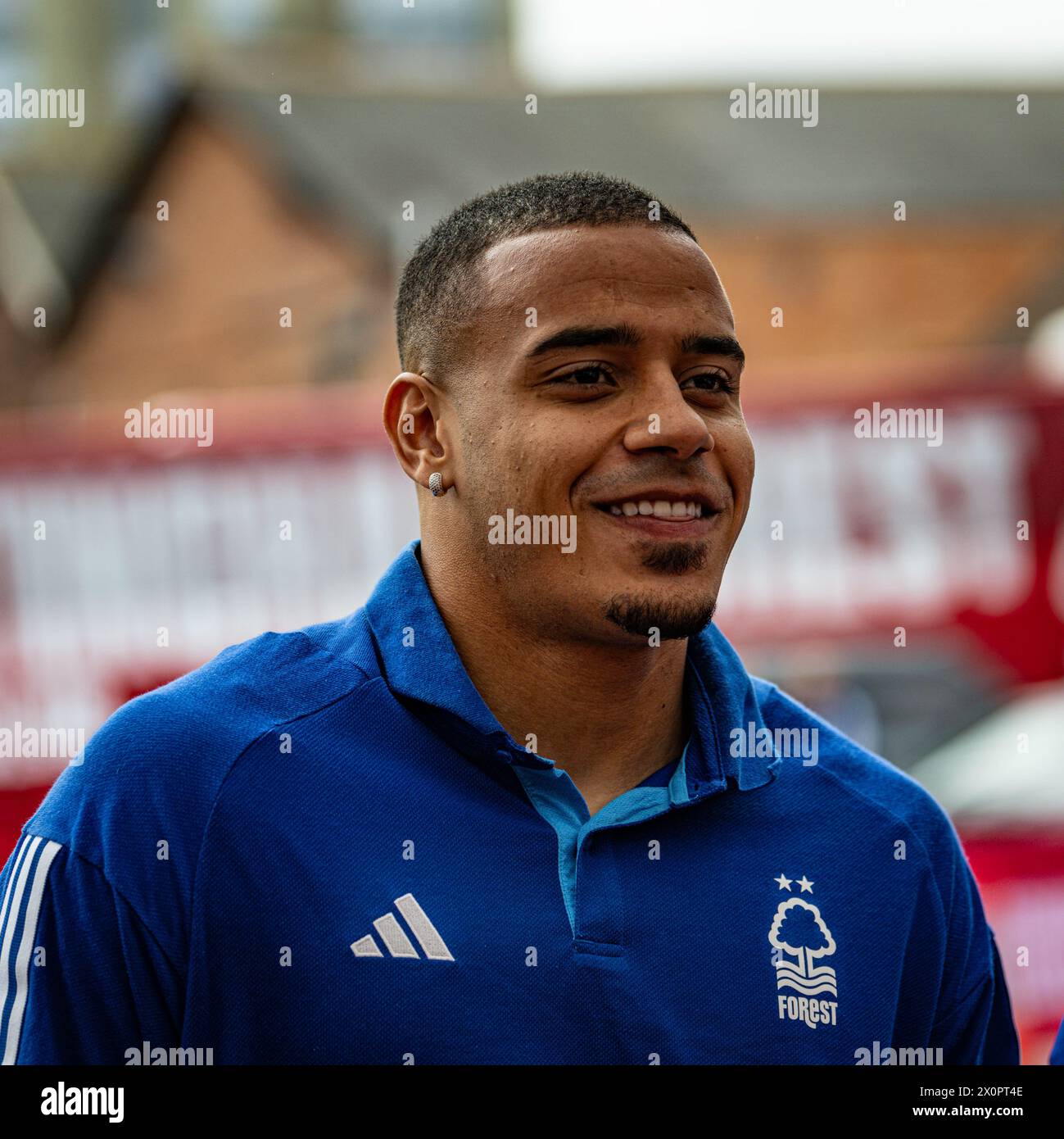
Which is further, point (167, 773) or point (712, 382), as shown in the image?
point (712, 382)

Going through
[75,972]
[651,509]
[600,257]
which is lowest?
[75,972]

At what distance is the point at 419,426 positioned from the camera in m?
2.33

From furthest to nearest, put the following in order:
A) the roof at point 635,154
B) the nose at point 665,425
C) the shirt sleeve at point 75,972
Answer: the roof at point 635,154 → the nose at point 665,425 → the shirt sleeve at point 75,972

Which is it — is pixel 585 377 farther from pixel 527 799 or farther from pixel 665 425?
pixel 527 799

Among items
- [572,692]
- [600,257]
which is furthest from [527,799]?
[600,257]

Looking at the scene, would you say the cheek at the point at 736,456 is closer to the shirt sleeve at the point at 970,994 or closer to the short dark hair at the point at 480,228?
the short dark hair at the point at 480,228

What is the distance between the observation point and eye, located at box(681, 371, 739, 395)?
2.20 m

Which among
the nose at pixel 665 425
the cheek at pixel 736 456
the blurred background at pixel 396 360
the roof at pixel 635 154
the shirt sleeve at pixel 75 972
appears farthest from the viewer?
the roof at pixel 635 154

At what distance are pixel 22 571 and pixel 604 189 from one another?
24.8 feet

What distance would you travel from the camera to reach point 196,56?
77.9ft

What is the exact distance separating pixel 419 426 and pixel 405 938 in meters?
0.76

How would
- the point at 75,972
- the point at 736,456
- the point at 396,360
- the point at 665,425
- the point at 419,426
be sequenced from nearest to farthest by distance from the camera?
the point at 75,972 → the point at 665,425 → the point at 736,456 → the point at 419,426 → the point at 396,360

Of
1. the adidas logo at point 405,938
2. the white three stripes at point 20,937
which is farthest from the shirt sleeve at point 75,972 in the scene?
the adidas logo at point 405,938

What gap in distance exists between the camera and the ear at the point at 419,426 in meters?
2.29
